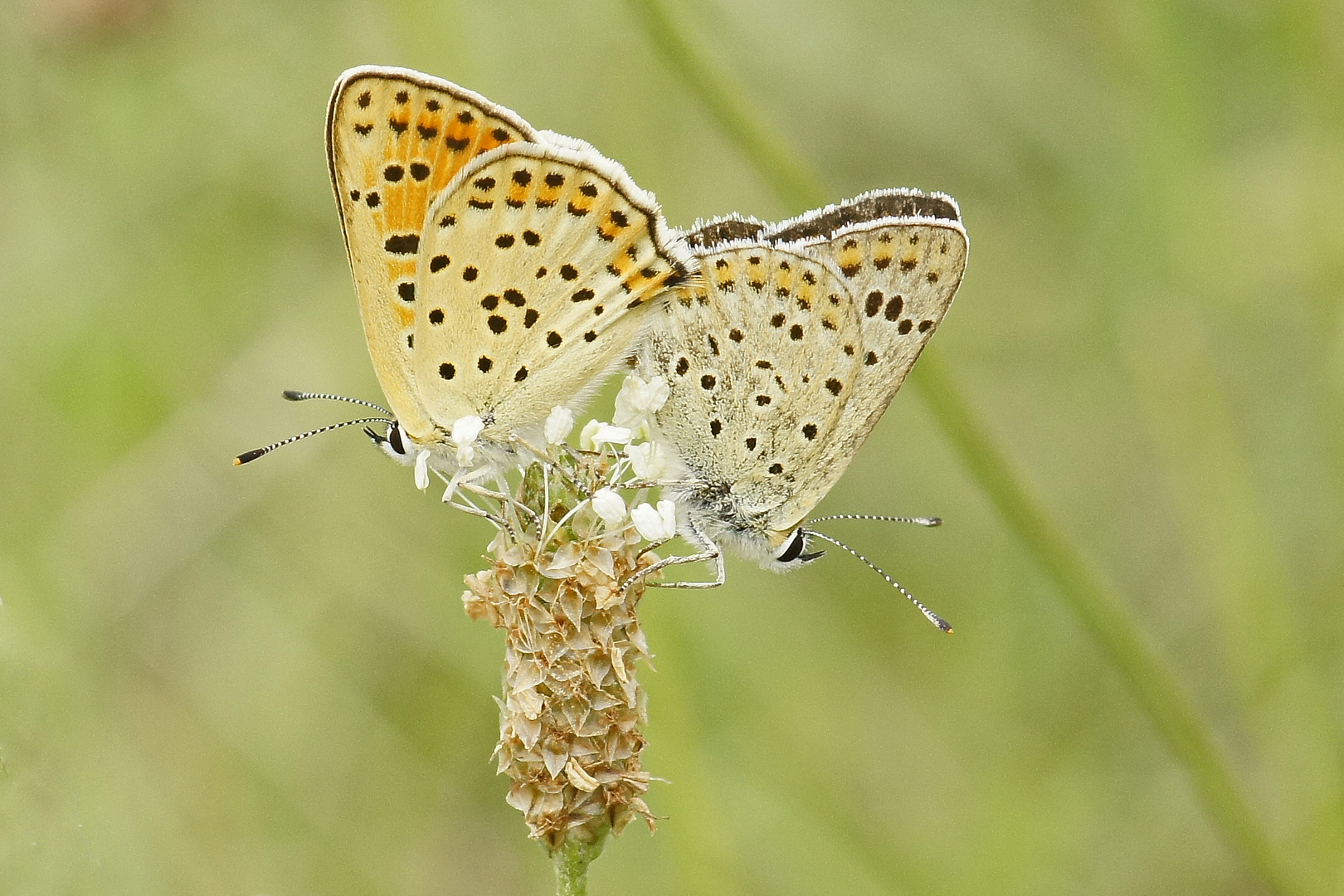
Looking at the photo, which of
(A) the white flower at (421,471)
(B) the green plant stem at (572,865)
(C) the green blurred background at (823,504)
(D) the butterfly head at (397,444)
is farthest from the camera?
(C) the green blurred background at (823,504)

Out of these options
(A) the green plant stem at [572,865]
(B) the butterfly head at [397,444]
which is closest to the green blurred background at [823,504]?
(B) the butterfly head at [397,444]

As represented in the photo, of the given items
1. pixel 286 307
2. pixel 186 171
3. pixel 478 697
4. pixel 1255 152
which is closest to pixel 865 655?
pixel 478 697

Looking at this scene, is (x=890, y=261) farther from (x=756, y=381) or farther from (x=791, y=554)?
(x=791, y=554)

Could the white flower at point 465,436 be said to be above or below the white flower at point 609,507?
above

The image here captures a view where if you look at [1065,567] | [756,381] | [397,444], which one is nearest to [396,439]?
[397,444]

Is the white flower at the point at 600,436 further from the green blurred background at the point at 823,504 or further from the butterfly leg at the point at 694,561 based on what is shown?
the green blurred background at the point at 823,504

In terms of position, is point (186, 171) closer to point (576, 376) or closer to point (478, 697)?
point (478, 697)

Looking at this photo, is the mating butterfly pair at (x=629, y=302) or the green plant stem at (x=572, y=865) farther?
the mating butterfly pair at (x=629, y=302)
